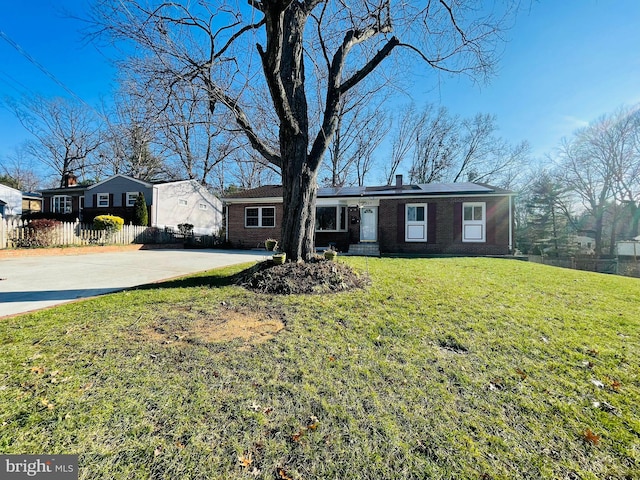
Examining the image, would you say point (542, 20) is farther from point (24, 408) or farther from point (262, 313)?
point (24, 408)

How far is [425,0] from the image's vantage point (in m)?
6.07

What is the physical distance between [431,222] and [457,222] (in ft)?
3.82

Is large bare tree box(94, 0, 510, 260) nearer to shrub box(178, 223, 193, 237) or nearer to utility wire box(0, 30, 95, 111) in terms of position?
utility wire box(0, 30, 95, 111)

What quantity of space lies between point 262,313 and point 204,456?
2.50m

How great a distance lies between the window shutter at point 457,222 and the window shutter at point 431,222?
35.3 inches

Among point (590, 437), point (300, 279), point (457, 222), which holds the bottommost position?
point (590, 437)

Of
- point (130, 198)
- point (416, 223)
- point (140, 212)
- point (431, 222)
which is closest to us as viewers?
point (431, 222)

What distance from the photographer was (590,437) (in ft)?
6.04

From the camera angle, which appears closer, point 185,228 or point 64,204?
point 185,228

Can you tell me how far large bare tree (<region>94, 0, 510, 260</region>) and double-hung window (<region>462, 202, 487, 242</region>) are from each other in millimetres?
7783

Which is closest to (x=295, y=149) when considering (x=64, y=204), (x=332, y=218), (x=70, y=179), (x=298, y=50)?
(x=298, y=50)

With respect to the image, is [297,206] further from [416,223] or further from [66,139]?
[66,139]

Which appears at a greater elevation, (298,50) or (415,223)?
(298,50)

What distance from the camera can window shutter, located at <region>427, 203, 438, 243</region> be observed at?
13.6 metres
